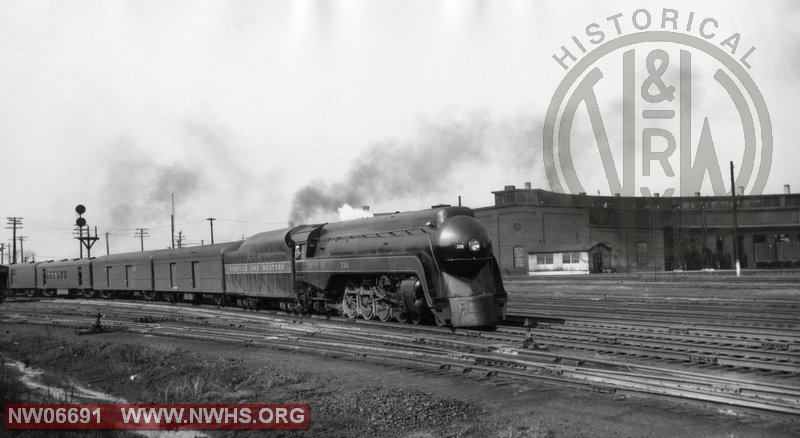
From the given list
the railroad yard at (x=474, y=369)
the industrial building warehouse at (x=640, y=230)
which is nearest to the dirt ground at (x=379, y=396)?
the railroad yard at (x=474, y=369)

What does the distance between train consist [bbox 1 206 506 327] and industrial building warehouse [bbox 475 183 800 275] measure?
108 feet

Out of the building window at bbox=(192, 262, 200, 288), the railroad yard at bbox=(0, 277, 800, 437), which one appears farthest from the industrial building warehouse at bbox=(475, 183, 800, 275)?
the railroad yard at bbox=(0, 277, 800, 437)

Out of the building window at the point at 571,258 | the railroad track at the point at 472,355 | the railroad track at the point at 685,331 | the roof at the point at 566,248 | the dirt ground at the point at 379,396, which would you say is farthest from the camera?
the building window at the point at 571,258

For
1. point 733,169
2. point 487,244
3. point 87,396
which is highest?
point 733,169

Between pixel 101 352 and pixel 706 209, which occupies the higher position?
pixel 706 209

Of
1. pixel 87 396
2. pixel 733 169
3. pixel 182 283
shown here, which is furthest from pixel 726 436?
pixel 733 169

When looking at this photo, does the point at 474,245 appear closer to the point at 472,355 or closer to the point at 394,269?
the point at 394,269

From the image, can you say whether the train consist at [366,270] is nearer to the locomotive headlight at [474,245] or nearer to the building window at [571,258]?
the locomotive headlight at [474,245]

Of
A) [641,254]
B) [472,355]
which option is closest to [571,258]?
[641,254]

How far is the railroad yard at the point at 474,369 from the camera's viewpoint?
25.3 ft

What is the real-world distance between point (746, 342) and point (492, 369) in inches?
236

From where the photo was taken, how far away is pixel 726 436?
21.7ft

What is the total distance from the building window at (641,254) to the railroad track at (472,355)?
49826 mm

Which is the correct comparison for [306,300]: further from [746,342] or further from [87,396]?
[746,342]
